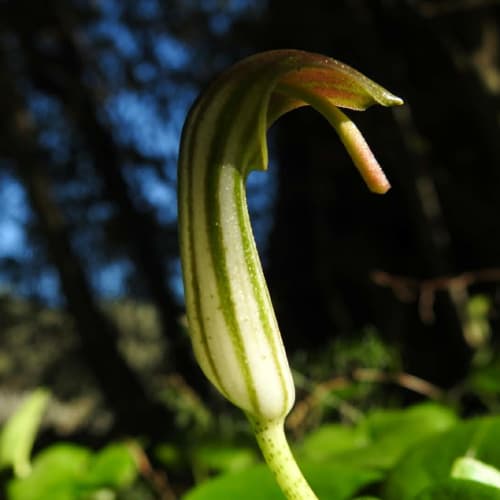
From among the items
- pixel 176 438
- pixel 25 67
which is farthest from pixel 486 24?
pixel 25 67

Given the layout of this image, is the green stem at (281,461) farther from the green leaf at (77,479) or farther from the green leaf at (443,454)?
the green leaf at (77,479)

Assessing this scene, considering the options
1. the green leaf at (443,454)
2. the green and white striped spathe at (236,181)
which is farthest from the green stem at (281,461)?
the green leaf at (443,454)

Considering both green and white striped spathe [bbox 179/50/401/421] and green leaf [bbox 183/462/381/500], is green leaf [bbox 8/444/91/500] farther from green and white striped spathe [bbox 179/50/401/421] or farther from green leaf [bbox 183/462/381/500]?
green and white striped spathe [bbox 179/50/401/421]

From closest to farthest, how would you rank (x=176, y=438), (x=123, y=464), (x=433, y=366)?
(x=123, y=464) < (x=176, y=438) < (x=433, y=366)

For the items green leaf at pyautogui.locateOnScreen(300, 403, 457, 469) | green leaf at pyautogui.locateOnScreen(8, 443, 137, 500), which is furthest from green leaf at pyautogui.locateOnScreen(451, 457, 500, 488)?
green leaf at pyautogui.locateOnScreen(8, 443, 137, 500)

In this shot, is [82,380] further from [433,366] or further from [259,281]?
[259,281]
